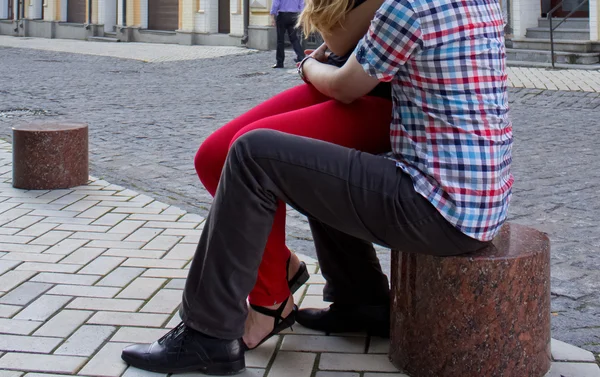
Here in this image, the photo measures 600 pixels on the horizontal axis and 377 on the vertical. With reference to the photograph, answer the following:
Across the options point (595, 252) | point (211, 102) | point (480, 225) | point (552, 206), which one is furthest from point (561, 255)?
point (211, 102)

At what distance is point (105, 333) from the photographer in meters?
3.16

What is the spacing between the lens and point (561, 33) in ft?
49.7

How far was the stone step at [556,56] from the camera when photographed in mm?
13719

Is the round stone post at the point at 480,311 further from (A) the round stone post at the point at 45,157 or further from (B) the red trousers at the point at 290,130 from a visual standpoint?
(A) the round stone post at the point at 45,157

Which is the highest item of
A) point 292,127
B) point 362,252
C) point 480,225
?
point 292,127

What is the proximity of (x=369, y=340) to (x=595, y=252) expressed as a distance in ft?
5.69

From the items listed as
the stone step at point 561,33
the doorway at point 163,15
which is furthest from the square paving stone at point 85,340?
the doorway at point 163,15

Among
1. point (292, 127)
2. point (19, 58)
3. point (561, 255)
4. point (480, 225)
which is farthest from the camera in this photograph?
point (19, 58)

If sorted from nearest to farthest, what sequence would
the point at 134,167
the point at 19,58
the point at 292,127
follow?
the point at 292,127, the point at 134,167, the point at 19,58

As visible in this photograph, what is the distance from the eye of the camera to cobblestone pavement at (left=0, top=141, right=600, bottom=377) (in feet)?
9.52

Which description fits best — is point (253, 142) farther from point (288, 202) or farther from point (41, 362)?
point (41, 362)

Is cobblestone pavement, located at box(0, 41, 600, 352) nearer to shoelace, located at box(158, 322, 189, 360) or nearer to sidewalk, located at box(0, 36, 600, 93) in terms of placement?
sidewalk, located at box(0, 36, 600, 93)

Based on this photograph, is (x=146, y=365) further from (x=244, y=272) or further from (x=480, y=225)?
(x=480, y=225)

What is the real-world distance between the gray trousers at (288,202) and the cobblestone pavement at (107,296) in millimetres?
309
